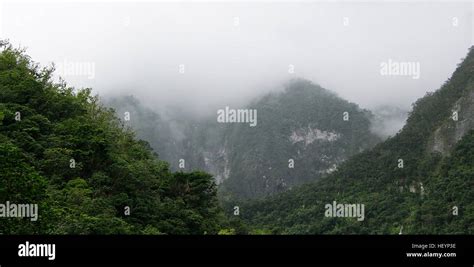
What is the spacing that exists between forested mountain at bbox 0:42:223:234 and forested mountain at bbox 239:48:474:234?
30.3m

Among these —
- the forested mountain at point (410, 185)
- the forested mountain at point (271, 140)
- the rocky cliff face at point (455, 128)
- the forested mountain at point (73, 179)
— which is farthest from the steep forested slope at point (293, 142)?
the forested mountain at point (73, 179)

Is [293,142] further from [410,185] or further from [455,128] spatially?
[410,185]

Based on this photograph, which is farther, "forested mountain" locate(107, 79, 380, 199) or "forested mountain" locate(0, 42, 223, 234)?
"forested mountain" locate(107, 79, 380, 199)

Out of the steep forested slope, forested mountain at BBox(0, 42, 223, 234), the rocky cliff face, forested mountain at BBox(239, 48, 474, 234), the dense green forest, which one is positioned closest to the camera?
forested mountain at BBox(0, 42, 223, 234)

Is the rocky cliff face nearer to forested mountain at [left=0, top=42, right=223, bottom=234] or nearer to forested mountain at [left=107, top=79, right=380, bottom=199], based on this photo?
forested mountain at [left=107, top=79, right=380, bottom=199]

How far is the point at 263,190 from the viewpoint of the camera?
12169 cm

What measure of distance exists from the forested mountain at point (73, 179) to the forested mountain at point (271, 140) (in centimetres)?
8826

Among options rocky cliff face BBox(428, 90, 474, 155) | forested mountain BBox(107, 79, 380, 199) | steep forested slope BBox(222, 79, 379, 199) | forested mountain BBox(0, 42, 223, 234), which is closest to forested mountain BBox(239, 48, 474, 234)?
rocky cliff face BBox(428, 90, 474, 155)

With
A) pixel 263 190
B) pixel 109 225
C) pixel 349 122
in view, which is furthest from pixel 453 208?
pixel 349 122

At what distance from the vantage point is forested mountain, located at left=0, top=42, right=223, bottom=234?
41.9 feet

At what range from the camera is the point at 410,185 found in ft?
246

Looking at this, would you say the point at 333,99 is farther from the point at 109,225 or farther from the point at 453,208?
the point at 109,225
